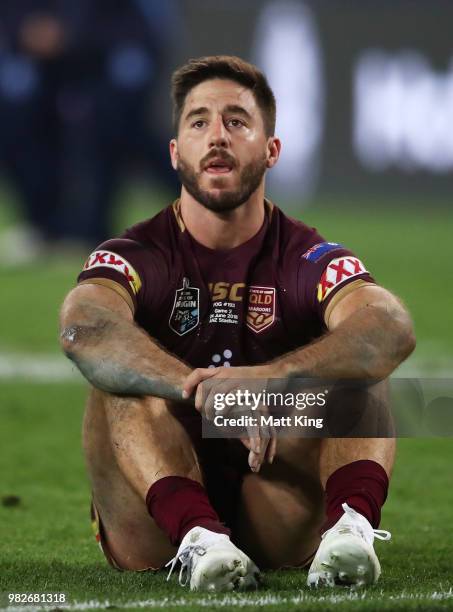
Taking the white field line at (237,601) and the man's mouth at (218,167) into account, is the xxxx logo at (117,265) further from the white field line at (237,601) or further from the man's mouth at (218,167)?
the white field line at (237,601)

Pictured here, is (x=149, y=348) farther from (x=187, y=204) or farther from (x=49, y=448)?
(x=49, y=448)

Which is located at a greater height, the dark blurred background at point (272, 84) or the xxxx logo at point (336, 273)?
the dark blurred background at point (272, 84)

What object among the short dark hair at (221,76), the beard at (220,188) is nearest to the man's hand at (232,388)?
the beard at (220,188)

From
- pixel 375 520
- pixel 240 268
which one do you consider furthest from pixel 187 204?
pixel 375 520

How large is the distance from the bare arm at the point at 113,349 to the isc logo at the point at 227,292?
0.97ft

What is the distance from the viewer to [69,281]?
1174 cm

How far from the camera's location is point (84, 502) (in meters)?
5.32

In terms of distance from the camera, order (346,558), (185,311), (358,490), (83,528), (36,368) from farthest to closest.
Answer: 1. (36,368)
2. (83,528)
3. (185,311)
4. (358,490)
5. (346,558)

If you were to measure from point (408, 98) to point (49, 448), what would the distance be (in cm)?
1207

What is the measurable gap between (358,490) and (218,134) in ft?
3.37

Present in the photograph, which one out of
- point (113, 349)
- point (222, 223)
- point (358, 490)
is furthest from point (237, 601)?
point (222, 223)

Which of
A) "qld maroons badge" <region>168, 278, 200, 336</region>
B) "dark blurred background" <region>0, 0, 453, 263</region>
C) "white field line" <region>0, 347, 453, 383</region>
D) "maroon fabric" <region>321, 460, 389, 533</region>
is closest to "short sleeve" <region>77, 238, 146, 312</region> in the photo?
"qld maroons badge" <region>168, 278, 200, 336</region>

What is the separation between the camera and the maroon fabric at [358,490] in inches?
148

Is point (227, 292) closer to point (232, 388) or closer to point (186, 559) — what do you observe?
point (232, 388)
